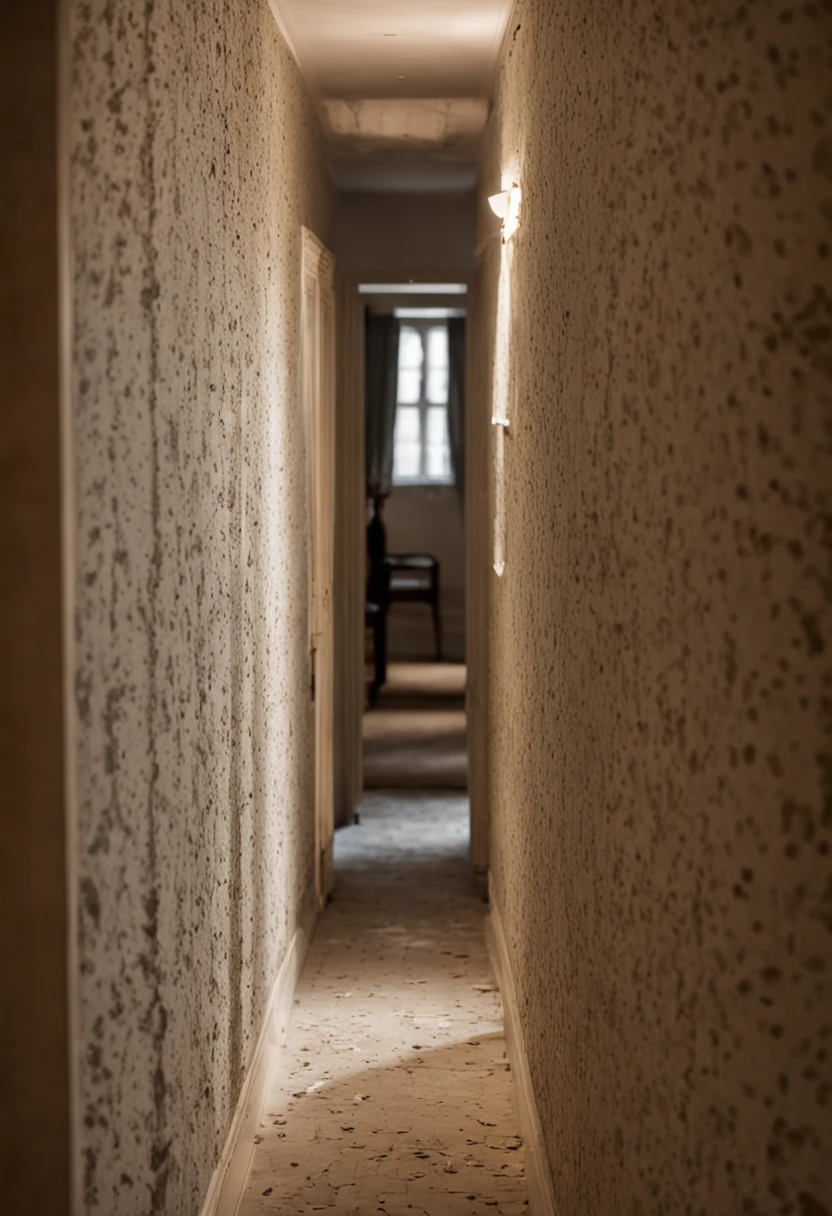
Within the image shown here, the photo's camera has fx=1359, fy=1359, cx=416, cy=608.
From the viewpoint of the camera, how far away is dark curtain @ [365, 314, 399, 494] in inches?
437

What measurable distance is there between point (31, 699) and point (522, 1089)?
6.59 feet

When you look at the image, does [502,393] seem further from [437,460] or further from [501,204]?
[437,460]

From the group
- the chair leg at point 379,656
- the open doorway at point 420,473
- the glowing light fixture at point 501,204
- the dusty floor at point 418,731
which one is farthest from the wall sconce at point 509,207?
the open doorway at point 420,473

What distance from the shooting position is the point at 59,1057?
1.40 meters

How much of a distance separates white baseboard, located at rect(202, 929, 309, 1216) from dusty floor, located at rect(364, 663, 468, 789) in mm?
2926

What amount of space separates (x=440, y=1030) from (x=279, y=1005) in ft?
1.55

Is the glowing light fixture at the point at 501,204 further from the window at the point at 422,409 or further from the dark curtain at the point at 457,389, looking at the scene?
the window at the point at 422,409

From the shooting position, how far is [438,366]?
11211 mm

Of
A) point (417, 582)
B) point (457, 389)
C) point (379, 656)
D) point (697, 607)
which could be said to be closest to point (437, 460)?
point (457, 389)

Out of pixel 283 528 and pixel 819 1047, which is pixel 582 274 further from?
pixel 283 528

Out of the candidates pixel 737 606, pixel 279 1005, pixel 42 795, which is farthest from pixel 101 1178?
pixel 279 1005

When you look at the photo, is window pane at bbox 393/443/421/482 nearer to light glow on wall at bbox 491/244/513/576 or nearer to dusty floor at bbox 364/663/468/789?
dusty floor at bbox 364/663/468/789

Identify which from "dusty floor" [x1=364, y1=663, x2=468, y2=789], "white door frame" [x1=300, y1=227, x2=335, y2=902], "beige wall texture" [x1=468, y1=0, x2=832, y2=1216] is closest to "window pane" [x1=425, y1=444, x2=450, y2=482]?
"dusty floor" [x1=364, y1=663, x2=468, y2=789]

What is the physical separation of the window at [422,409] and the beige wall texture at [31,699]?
993cm
